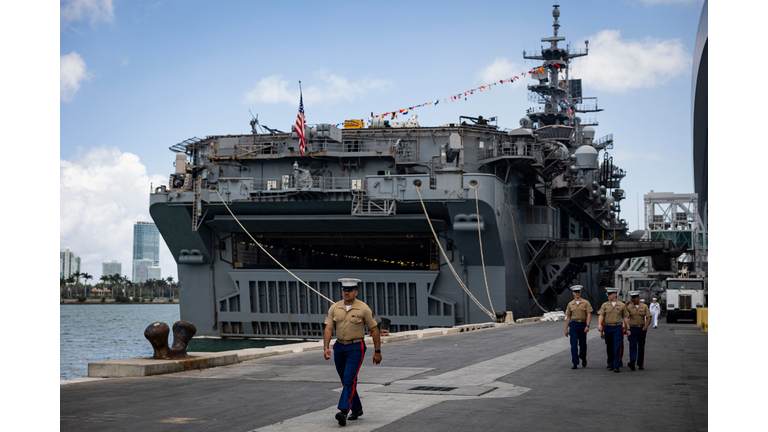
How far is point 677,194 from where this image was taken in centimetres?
6381

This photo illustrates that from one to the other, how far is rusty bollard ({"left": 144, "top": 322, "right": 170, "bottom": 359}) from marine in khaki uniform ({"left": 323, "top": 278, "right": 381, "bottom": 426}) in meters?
5.60

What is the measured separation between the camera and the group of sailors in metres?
13.7

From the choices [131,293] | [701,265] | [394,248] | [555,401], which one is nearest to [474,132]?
[394,248]

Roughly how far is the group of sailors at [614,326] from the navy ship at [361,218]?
15.4 m

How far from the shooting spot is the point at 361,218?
30.5 m

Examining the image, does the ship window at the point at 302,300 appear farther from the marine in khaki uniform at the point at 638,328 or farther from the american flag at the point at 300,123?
the marine in khaki uniform at the point at 638,328

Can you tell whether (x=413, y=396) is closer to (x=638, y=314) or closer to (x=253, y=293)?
(x=638, y=314)

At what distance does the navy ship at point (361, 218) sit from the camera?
30.3 meters

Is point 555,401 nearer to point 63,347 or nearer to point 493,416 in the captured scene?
point 493,416

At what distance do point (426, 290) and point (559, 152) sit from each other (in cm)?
1074

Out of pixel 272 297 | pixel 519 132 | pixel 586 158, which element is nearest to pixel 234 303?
pixel 272 297

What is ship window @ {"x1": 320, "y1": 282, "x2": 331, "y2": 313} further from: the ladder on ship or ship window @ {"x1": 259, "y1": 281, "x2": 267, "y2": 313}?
the ladder on ship

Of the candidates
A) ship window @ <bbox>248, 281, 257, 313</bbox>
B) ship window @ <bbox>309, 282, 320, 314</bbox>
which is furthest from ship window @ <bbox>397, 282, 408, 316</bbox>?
ship window @ <bbox>248, 281, 257, 313</bbox>

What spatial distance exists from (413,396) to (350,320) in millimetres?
2442
